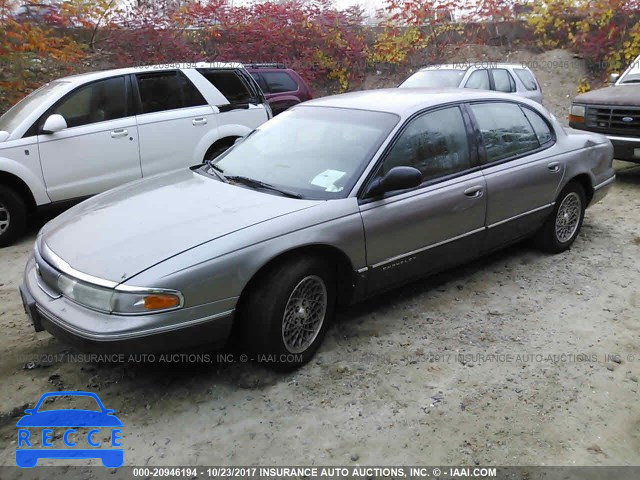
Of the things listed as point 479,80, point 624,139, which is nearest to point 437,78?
point 479,80

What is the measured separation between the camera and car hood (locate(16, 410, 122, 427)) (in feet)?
10.1

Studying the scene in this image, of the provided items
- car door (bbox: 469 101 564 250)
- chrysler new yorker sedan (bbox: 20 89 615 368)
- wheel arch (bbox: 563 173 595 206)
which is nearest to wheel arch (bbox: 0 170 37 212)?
chrysler new yorker sedan (bbox: 20 89 615 368)

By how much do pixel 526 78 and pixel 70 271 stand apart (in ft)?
30.9

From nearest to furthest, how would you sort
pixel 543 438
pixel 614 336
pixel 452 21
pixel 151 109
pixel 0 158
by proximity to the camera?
pixel 543 438 < pixel 614 336 < pixel 0 158 < pixel 151 109 < pixel 452 21

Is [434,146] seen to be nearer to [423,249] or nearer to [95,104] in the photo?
[423,249]

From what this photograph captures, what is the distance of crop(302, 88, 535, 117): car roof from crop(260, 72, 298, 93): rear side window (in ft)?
16.3

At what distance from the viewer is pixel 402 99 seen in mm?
4383

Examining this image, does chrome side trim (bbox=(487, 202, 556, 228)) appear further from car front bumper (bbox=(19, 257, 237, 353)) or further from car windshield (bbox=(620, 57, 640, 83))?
car windshield (bbox=(620, 57, 640, 83))

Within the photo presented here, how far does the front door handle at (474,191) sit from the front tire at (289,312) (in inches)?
52.8

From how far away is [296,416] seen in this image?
313 centimetres

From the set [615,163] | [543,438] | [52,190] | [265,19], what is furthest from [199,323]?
[265,19]

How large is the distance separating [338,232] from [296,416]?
1134mm

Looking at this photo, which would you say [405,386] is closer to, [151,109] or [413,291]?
[413,291]

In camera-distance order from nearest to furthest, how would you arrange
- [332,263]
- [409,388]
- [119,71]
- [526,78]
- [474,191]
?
1. [409,388]
2. [332,263]
3. [474,191]
4. [119,71]
5. [526,78]
